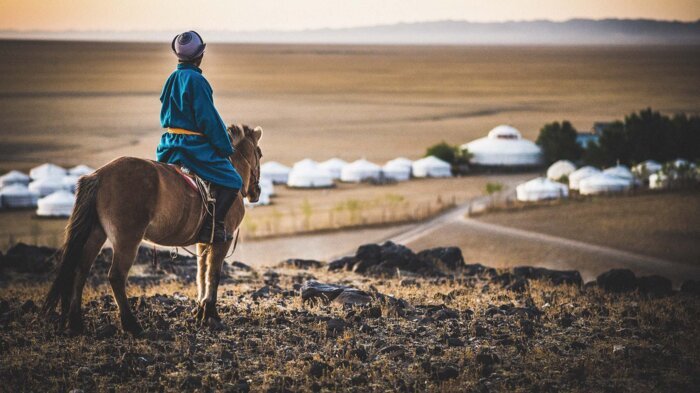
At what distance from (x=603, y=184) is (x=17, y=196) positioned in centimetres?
2540

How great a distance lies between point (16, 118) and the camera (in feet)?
284

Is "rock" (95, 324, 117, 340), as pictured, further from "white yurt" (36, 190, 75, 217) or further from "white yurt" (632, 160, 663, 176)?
"white yurt" (632, 160, 663, 176)

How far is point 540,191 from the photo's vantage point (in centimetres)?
3709

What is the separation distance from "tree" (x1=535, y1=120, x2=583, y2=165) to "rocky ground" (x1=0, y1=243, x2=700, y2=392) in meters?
39.5

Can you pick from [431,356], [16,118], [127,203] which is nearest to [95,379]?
[127,203]

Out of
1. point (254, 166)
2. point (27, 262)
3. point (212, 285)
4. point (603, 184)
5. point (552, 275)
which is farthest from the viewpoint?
point (603, 184)

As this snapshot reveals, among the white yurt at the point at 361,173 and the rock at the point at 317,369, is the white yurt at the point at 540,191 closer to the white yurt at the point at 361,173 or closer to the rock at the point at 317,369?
the white yurt at the point at 361,173

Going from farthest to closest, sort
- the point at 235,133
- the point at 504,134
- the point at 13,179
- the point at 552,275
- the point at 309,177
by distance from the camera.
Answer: the point at 504,134 → the point at 309,177 → the point at 13,179 → the point at 552,275 → the point at 235,133

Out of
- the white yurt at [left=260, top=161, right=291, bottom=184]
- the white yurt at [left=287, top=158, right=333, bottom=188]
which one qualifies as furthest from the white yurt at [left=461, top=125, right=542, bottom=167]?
the white yurt at [left=260, top=161, right=291, bottom=184]

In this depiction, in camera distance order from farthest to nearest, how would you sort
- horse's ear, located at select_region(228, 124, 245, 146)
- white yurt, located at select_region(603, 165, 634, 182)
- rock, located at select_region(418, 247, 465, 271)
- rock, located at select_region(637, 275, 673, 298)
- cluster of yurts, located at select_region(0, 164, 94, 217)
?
white yurt, located at select_region(603, 165, 634, 182) → cluster of yurts, located at select_region(0, 164, 94, 217) → rock, located at select_region(418, 247, 465, 271) → rock, located at select_region(637, 275, 673, 298) → horse's ear, located at select_region(228, 124, 245, 146)

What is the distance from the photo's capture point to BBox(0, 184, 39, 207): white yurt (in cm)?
3991

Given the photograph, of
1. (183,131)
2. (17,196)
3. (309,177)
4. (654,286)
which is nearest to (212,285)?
(183,131)

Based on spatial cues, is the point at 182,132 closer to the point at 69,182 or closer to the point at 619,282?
the point at 619,282

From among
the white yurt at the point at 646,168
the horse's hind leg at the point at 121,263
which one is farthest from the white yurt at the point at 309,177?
the horse's hind leg at the point at 121,263
